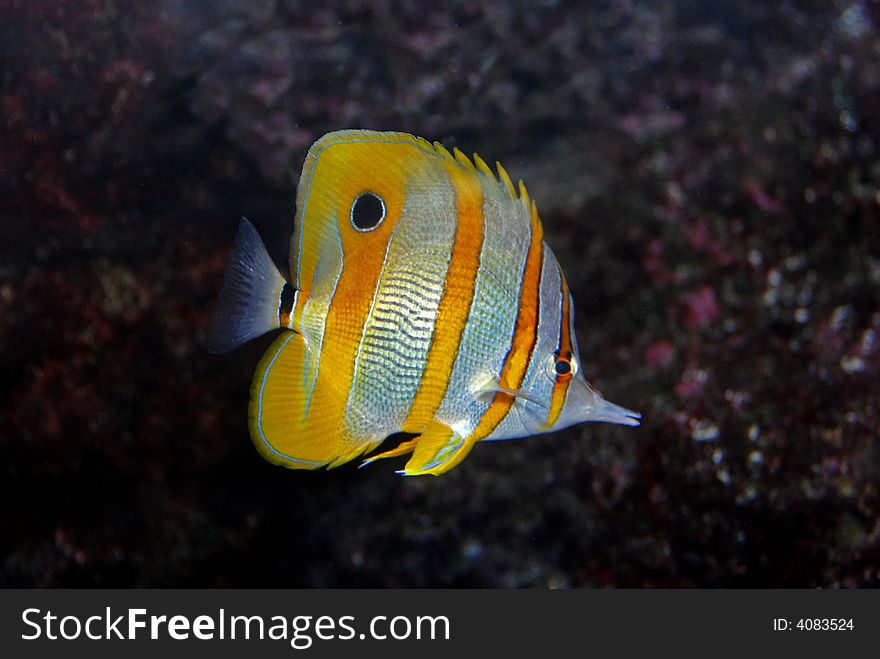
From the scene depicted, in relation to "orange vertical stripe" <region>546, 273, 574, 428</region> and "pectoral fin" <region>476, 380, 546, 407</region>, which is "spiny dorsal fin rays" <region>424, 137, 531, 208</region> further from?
"pectoral fin" <region>476, 380, 546, 407</region>

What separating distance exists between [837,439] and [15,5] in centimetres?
456

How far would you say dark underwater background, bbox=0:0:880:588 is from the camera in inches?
108

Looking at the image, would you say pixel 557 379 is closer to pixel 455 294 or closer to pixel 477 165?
pixel 455 294

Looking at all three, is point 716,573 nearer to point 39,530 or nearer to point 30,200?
point 39,530

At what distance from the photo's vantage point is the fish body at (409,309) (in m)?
1.16

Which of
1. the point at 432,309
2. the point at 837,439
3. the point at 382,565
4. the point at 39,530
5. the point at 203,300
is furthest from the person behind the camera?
the point at 39,530

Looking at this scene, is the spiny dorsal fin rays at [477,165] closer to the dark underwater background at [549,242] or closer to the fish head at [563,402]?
the fish head at [563,402]

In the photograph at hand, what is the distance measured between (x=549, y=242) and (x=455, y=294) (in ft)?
5.61

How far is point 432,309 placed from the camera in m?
A: 1.16

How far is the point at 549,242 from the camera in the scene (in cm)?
278

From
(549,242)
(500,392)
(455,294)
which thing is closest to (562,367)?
(500,392)

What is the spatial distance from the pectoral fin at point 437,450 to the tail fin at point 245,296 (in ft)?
1.16

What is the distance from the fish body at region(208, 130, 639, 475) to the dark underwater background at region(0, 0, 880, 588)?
5.47 ft
